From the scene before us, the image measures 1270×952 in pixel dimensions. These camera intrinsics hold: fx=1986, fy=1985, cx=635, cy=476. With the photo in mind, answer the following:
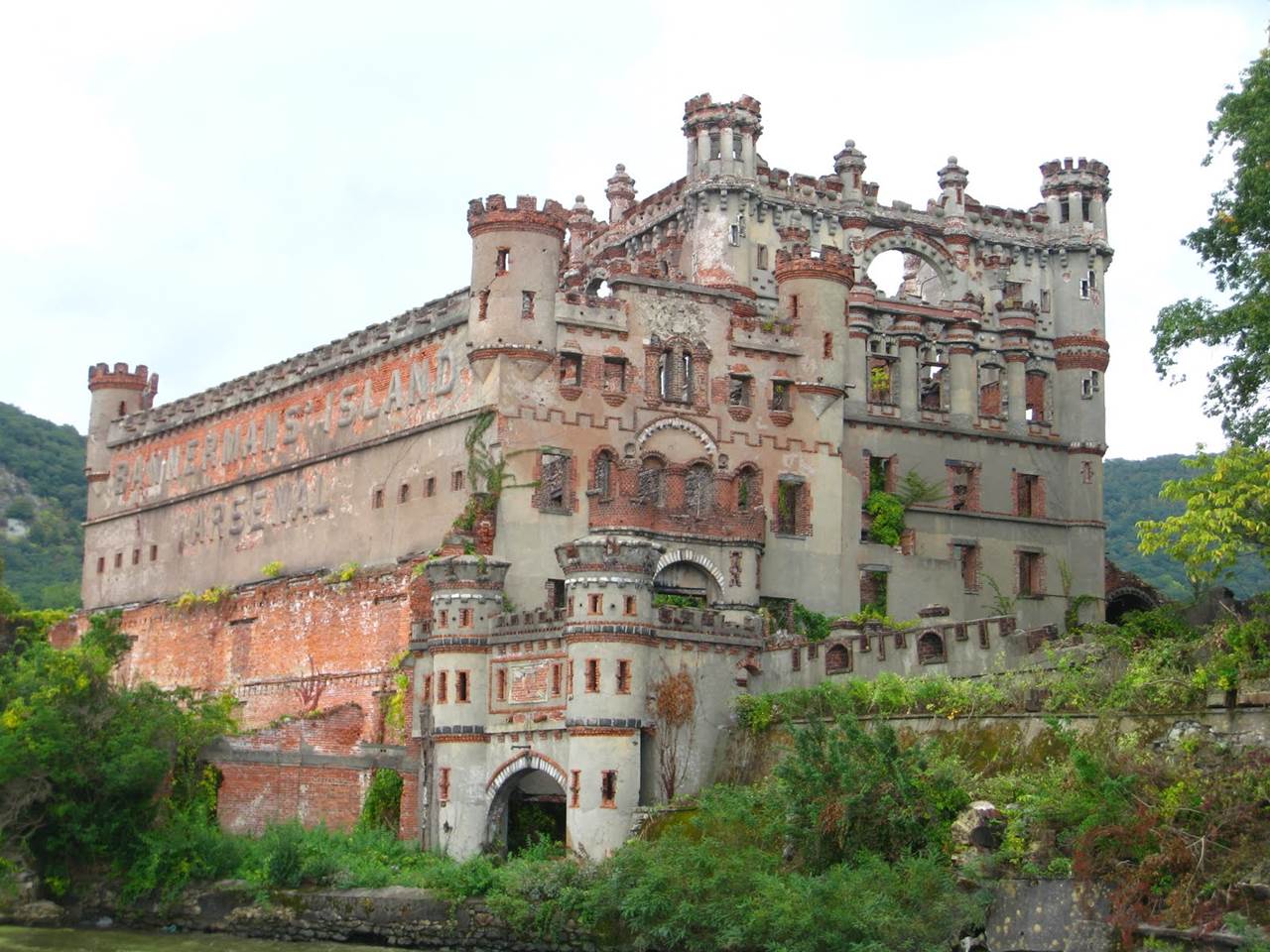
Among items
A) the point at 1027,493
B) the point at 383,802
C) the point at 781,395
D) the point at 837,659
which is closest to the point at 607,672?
the point at 837,659

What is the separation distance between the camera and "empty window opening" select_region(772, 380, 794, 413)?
5209 centimetres

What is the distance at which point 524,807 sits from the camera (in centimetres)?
4234

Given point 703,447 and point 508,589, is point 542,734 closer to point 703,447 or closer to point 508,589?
point 508,589

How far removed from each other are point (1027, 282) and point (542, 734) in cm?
2679

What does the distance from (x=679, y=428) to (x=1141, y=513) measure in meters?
45.0

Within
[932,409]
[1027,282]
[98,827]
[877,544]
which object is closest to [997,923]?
[98,827]

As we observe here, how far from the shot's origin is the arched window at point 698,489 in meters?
50.5

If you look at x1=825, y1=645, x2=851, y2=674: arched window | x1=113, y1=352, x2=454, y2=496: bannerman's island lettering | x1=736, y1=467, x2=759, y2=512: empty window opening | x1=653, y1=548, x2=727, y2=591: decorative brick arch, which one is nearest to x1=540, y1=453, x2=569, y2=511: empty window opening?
x1=653, y1=548, x2=727, y2=591: decorative brick arch

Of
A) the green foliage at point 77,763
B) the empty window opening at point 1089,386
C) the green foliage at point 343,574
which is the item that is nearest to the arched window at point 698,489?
the green foliage at point 343,574

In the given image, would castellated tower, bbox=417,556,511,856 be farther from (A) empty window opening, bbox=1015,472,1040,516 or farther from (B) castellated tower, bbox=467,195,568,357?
(A) empty window opening, bbox=1015,472,1040,516

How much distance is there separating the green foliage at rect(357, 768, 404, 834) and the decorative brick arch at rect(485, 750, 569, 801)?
3.61 metres

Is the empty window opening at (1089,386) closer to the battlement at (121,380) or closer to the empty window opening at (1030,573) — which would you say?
the empty window opening at (1030,573)

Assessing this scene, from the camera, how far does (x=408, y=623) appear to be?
48844 mm

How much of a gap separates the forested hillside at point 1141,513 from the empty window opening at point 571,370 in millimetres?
33120
